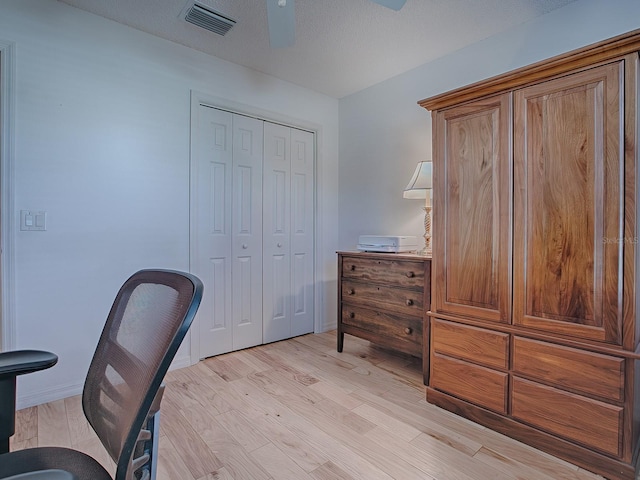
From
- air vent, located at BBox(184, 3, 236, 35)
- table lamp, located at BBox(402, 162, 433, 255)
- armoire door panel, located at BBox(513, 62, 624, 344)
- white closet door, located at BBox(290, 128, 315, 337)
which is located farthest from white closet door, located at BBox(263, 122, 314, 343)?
Result: armoire door panel, located at BBox(513, 62, 624, 344)

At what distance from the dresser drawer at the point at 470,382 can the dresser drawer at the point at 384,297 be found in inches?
16.1

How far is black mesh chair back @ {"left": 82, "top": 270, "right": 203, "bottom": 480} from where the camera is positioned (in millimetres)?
636

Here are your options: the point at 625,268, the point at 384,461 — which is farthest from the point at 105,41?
the point at 625,268

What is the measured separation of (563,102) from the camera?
159cm

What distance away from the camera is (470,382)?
1912mm

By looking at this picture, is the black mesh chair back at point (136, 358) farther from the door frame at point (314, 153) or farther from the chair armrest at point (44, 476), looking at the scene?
the door frame at point (314, 153)

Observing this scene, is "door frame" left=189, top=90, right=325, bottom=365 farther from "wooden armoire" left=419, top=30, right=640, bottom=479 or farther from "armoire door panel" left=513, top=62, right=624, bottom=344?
"armoire door panel" left=513, top=62, right=624, bottom=344

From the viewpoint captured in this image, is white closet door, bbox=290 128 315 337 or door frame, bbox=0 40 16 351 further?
white closet door, bbox=290 128 315 337

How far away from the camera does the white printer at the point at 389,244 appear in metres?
2.64

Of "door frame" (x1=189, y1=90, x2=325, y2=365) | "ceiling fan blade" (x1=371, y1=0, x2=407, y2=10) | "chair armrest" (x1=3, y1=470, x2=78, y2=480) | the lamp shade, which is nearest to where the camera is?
"chair armrest" (x1=3, y1=470, x2=78, y2=480)

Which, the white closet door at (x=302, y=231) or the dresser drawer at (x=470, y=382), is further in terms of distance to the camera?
the white closet door at (x=302, y=231)

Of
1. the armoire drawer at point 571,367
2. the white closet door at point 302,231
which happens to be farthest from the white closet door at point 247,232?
the armoire drawer at point 571,367

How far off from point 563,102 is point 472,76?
45.1 inches

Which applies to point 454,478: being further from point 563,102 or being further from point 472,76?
point 472,76
